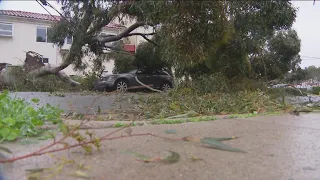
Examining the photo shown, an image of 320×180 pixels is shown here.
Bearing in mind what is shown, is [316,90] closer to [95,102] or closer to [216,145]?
[95,102]

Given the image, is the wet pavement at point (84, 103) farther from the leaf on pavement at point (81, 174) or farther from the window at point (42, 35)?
the window at point (42, 35)

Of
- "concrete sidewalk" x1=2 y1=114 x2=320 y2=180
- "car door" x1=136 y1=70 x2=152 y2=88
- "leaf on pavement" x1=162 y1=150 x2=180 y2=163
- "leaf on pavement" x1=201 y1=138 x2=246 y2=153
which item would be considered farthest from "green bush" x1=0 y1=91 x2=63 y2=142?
"car door" x1=136 y1=70 x2=152 y2=88

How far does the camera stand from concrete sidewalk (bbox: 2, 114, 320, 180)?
2244mm

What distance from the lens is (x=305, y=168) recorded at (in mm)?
2508

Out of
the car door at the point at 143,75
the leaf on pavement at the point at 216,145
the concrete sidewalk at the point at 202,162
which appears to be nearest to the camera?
the concrete sidewalk at the point at 202,162

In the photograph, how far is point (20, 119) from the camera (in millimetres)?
3463

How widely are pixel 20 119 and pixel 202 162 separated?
6.21ft

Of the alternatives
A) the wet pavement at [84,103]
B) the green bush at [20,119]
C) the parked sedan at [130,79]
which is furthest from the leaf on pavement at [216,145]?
the parked sedan at [130,79]

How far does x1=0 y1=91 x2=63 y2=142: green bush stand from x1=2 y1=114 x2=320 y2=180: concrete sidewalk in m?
0.19

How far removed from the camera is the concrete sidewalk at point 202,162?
224cm

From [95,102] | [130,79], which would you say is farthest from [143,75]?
[95,102]

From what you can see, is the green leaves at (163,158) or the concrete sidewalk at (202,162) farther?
→ the green leaves at (163,158)

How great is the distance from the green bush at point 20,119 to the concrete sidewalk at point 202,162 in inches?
7.5

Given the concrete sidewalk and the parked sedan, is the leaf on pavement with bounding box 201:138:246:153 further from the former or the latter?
the parked sedan
